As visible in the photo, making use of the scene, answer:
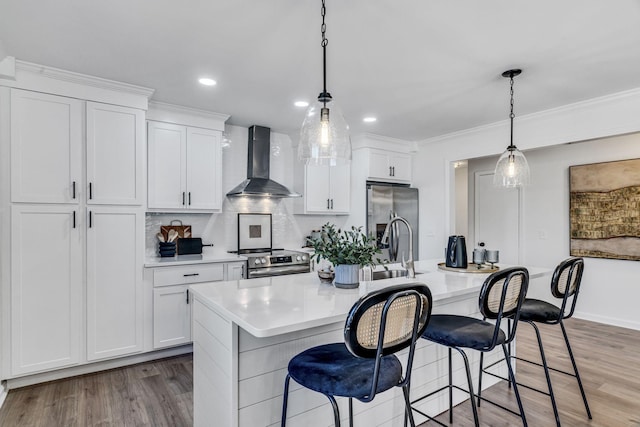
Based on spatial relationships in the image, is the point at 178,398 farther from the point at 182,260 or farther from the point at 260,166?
the point at 260,166

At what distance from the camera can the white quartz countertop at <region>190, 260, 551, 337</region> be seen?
1.41 m

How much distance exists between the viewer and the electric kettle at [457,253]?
106 inches

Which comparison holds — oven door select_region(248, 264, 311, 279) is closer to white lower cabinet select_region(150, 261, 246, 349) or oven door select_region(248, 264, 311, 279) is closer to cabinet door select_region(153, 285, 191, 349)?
white lower cabinet select_region(150, 261, 246, 349)

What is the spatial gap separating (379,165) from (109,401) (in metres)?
3.81

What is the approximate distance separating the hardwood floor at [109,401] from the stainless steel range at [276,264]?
1.13m

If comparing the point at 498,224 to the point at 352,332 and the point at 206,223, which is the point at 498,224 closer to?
the point at 206,223

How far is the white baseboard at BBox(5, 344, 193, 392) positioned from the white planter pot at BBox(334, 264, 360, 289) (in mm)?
2150

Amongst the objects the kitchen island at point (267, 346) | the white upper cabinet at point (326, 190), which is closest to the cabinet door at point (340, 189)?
the white upper cabinet at point (326, 190)

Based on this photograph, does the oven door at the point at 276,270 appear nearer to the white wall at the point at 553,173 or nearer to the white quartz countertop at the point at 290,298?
the white quartz countertop at the point at 290,298

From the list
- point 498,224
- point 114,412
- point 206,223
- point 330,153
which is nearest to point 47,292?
point 114,412

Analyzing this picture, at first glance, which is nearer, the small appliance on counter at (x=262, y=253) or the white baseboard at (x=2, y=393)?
the white baseboard at (x=2, y=393)

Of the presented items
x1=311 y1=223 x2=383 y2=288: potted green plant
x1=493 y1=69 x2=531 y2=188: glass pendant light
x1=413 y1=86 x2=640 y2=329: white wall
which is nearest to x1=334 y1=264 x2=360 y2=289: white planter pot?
x1=311 y1=223 x2=383 y2=288: potted green plant

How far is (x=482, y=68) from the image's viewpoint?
8.74ft

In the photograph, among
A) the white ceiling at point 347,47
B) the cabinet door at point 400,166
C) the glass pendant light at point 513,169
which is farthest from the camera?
the cabinet door at point 400,166
